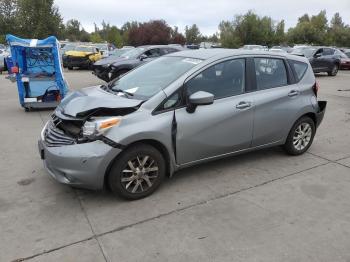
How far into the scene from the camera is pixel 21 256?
10.0 ft

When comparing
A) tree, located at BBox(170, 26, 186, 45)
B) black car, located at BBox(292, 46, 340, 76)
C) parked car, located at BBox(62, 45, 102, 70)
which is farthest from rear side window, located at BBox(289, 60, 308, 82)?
tree, located at BBox(170, 26, 186, 45)

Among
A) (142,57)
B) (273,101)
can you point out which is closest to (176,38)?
(142,57)

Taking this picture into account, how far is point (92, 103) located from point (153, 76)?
1007 millimetres

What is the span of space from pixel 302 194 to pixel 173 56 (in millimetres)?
2507

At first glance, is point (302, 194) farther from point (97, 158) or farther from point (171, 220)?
point (97, 158)

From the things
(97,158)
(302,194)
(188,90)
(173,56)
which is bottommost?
(302,194)

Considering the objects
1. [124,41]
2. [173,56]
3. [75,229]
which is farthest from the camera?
[124,41]

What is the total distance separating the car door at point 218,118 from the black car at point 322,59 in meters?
15.3

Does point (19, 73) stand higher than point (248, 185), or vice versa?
point (19, 73)

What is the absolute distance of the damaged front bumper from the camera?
3.66 m

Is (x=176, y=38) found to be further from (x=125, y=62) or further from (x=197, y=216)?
(x=197, y=216)

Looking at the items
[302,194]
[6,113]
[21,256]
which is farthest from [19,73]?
[302,194]

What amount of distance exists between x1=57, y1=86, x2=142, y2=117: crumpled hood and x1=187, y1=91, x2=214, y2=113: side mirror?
0.58 metres

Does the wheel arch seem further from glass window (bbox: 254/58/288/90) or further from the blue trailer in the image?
the blue trailer
